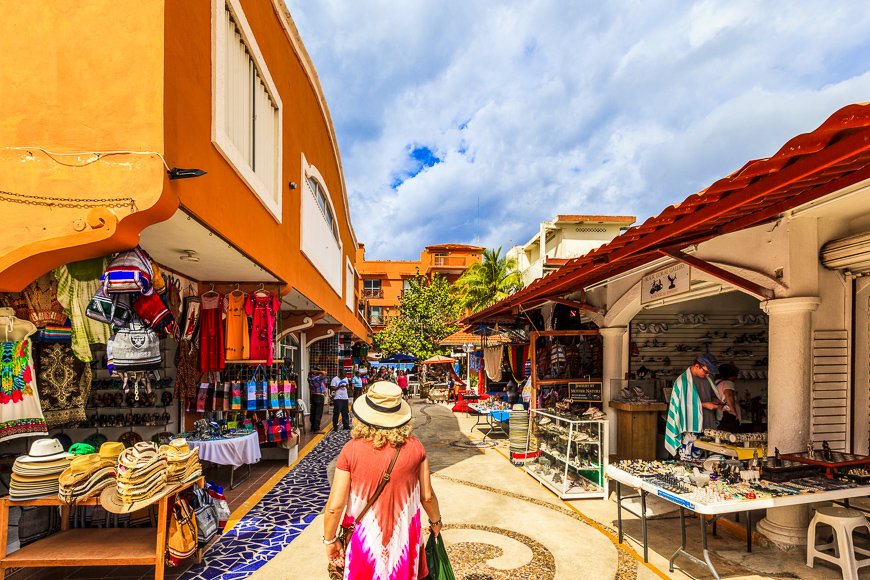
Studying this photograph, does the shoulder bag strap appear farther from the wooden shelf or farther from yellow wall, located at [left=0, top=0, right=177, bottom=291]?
yellow wall, located at [left=0, top=0, right=177, bottom=291]

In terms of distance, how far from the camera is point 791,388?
5082 millimetres

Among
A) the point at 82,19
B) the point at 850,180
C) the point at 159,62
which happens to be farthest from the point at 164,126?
the point at 850,180

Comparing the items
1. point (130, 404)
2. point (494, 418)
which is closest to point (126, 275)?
point (130, 404)

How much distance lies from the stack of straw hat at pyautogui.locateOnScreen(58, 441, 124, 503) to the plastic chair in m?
6.78

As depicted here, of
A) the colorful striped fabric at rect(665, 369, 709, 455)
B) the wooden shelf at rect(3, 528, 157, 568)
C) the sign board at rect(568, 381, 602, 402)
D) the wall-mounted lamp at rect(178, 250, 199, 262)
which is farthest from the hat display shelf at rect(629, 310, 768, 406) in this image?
the wooden shelf at rect(3, 528, 157, 568)

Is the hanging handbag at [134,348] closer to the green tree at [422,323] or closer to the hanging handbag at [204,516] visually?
the hanging handbag at [204,516]

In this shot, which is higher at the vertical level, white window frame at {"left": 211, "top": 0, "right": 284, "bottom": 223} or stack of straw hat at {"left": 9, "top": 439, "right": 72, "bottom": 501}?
white window frame at {"left": 211, "top": 0, "right": 284, "bottom": 223}

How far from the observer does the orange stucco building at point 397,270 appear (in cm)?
4462

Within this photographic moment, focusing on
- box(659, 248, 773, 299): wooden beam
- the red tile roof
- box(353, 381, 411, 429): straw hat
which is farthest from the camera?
box(659, 248, 773, 299): wooden beam

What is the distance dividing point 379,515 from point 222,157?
3.78 meters

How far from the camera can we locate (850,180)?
3.23 metres

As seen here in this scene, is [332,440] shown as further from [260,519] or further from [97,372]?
[97,372]

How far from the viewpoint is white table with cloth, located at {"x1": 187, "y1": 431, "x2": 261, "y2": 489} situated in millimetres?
6879

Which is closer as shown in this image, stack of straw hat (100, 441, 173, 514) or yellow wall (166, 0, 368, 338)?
yellow wall (166, 0, 368, 338)
